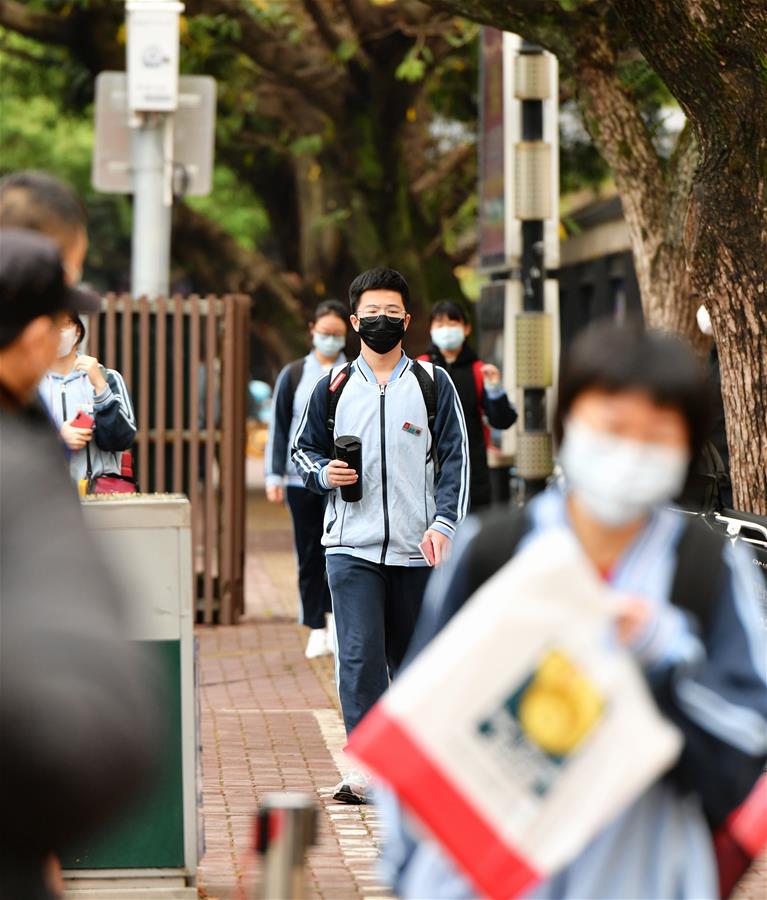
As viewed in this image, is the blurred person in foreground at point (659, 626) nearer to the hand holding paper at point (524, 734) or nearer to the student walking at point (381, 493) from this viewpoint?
the hand holding paper at point (524, 734)

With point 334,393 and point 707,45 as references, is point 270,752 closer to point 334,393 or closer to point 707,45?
point 334,393

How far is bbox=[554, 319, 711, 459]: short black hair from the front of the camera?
2.67 meters

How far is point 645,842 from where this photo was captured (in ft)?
9.02

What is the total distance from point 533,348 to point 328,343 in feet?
6.24

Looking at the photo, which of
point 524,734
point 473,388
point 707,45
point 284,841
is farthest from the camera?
point 473,388

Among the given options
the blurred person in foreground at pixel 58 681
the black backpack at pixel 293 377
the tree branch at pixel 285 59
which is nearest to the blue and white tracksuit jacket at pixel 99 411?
the black backpack at pixel 293 377

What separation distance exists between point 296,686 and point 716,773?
287 inches

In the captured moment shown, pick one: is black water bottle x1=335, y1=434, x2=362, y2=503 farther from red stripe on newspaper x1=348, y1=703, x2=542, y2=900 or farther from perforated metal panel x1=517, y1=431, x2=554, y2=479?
perforated metal panel x1=517, y1=431, x2=554, y2=479

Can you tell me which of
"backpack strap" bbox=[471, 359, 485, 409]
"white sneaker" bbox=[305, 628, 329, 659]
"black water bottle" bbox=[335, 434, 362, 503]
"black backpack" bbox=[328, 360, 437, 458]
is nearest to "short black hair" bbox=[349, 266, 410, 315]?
"black backpack" bbox=[328, 360, 437, 458]

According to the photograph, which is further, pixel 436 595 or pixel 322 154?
pixel 322 154

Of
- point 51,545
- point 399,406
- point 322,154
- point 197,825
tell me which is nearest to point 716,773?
point 51,545

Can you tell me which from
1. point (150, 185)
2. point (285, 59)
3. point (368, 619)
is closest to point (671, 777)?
point (368, 619)

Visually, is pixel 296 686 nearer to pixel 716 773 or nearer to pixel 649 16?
pixel 649 16

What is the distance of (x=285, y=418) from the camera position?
10.6 metres
